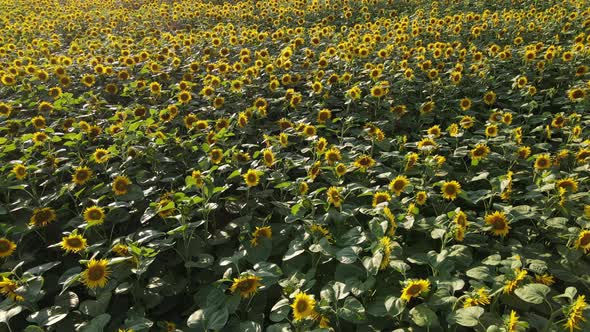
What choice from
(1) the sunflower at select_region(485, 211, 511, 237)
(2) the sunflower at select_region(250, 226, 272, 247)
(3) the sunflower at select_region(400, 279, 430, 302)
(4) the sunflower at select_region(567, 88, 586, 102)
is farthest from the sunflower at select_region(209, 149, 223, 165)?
(4) the sunflower at select_region(567, 88, 586, 102)

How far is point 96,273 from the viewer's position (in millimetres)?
2191

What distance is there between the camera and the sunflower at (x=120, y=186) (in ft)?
9.47

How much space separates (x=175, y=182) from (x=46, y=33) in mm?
6307

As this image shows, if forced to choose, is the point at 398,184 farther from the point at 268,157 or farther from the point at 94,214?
the point at 94,214

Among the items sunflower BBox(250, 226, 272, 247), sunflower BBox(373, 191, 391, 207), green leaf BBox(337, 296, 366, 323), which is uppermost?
sunflower BBox(373, 191, 391, 207)

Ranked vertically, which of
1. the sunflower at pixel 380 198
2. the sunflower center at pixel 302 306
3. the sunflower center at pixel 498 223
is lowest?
the sunflower center at pixel 498 223

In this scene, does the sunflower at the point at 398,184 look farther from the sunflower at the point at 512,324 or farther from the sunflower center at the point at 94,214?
the sunflower center at the point at 94,214

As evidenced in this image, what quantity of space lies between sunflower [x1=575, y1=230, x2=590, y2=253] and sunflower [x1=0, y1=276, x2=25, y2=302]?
2983 mm

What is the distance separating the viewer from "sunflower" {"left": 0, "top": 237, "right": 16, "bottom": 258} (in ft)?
8.29

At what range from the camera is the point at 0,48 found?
6188 millimetres

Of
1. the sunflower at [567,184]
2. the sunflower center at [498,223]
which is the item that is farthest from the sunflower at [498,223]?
the sunflower at [567,184]

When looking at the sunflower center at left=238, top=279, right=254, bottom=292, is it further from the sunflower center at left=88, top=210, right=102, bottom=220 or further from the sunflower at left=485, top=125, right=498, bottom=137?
the sunflower at left=485, top=125, right=498, bottom=137

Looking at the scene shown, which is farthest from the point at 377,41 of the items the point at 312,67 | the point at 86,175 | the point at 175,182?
the point at 86,175

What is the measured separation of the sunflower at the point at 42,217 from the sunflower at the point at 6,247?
0.24 meters
